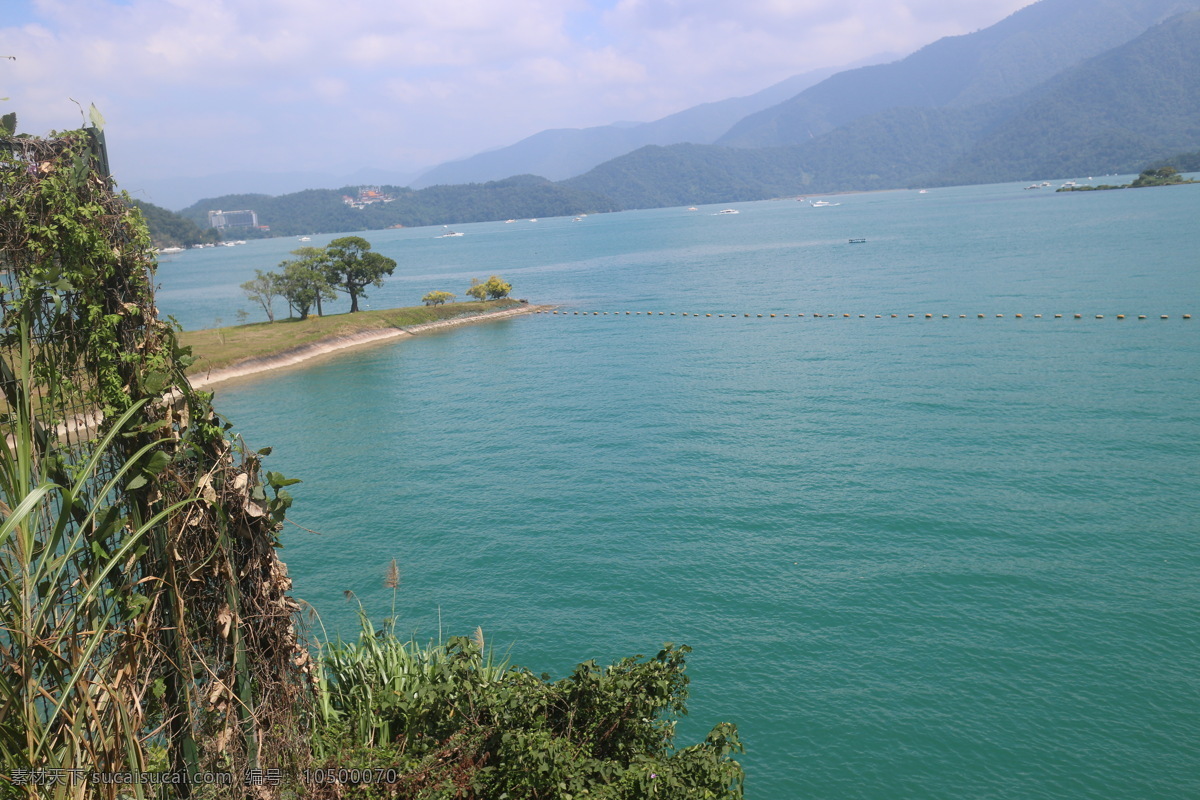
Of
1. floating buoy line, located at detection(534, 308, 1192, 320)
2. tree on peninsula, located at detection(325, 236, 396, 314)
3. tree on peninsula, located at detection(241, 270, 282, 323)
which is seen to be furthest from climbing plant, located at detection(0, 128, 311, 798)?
tree on peninsula, located at detection(325, 236, 396, 314)

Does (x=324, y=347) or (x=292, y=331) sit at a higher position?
(x=292, y=331)

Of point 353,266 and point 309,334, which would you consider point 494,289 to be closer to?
point 353,266

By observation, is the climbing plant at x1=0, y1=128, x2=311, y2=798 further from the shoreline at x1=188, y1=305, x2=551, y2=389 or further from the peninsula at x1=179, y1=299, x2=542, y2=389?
the peninsula at x1=179, y1=299, x2=542, y2=389

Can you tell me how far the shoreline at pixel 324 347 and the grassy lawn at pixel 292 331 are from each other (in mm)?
359

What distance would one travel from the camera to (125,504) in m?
5.23

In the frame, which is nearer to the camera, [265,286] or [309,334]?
[309,334]

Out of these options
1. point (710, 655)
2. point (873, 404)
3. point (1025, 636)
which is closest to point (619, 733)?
point (710, 655)

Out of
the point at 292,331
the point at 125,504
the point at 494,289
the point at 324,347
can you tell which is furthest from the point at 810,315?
the point at 125,504

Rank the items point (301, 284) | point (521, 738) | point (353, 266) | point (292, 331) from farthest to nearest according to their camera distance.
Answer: point (353, 266) → point (301, 284) → point (292, 331) → point (521, 738)

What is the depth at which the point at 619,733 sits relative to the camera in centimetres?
782

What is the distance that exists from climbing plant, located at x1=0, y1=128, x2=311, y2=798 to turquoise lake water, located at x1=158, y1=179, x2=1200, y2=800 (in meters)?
9.10

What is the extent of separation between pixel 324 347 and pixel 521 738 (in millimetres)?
50740

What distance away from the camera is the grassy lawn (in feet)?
162

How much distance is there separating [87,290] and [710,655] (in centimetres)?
1342
